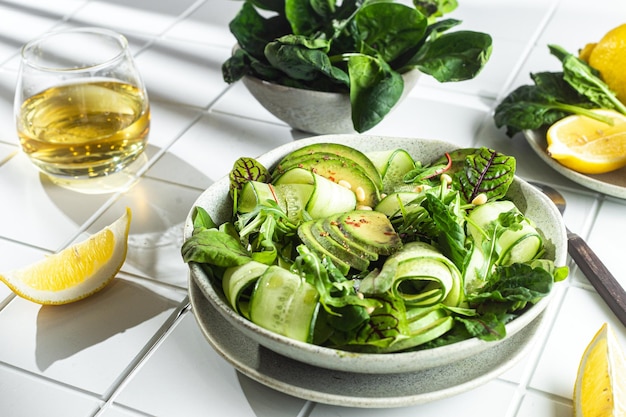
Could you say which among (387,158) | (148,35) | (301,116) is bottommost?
(148,35)

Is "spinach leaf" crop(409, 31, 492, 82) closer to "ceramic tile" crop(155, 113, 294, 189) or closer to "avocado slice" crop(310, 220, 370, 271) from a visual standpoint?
"ceramic tile" crop(155, 113, 294, 189)

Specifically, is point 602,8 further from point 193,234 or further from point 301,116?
point 193,234

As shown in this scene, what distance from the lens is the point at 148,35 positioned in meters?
1.60

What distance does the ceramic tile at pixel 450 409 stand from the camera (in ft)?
2.69

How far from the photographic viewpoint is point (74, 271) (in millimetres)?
969

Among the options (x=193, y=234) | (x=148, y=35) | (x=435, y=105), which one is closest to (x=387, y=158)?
(x=193, y=234)

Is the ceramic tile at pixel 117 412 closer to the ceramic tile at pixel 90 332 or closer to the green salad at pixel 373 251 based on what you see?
the ceramic tile at pixel 90 332

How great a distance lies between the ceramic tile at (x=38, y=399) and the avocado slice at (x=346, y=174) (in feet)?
1.10

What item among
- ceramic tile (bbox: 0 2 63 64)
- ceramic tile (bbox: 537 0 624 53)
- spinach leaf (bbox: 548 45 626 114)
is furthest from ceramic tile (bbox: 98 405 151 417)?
ceramic tile (bbox: 537 0 624 53)

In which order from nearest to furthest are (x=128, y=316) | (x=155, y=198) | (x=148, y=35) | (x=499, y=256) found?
1. (x=499, y=256)
2. (x=128, y=316)
3. (x=155, y=198)
4. (x=148, y=35)

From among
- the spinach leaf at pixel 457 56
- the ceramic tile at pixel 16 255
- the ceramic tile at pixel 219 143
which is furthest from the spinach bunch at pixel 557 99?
the ceramic tile at pixel 16 255

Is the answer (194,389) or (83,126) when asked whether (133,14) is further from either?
(194,389)

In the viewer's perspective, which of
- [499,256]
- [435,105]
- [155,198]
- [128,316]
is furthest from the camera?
[435,105]

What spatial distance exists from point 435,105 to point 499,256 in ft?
1.82
